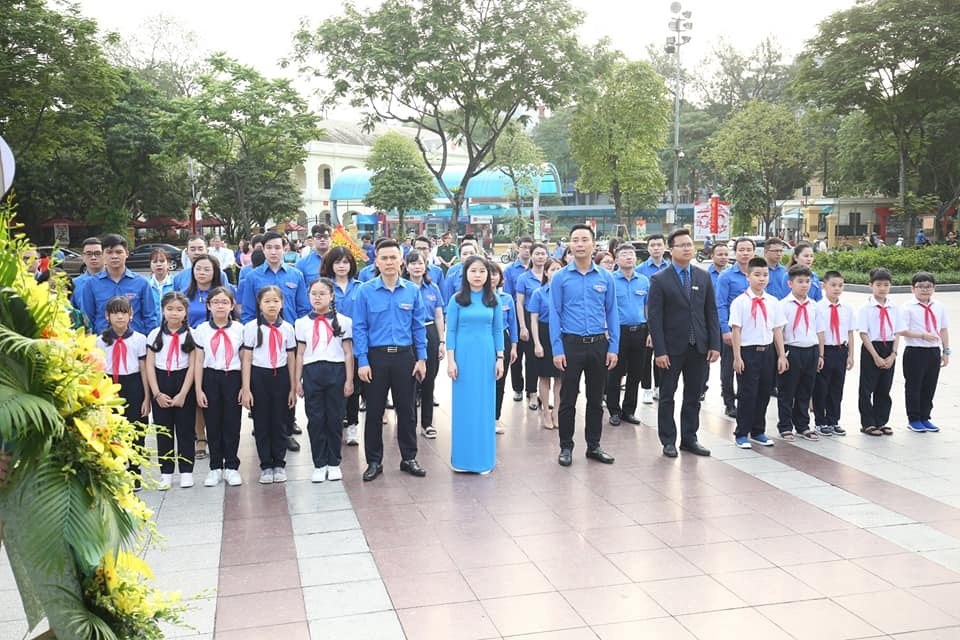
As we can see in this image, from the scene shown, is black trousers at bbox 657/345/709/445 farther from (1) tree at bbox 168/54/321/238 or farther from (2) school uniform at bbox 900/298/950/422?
(1) tree at bbox 168/54/321/238

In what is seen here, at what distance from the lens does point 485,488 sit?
5941 millimetres

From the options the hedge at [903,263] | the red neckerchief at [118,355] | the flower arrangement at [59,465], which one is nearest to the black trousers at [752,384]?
the red neckerchief at [118,355]

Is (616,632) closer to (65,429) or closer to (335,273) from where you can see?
(65,429)

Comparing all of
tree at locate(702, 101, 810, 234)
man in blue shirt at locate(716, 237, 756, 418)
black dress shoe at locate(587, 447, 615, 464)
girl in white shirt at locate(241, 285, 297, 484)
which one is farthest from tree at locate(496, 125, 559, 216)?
girl in white shirt at locate(241, 285, 297, 484)

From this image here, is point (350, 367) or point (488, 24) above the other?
point (488, 24)

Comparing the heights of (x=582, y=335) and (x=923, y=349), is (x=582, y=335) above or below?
above

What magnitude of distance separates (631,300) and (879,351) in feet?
7.41

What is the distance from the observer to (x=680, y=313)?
6715 millimetres

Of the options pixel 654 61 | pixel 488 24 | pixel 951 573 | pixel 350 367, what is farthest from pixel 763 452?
pixel 654 61

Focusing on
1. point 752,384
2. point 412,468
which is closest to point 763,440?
point 752,384

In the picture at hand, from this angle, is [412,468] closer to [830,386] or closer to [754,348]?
[754,348]

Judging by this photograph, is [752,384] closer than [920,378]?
Yes

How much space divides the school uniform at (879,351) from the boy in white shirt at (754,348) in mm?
970

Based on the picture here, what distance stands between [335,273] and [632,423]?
3.19m
